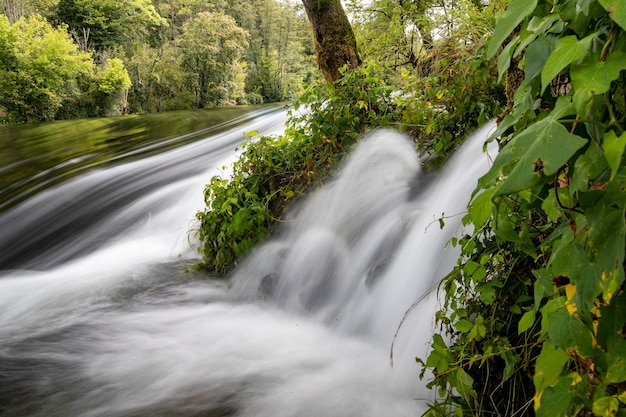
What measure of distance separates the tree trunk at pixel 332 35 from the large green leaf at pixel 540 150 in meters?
3.94

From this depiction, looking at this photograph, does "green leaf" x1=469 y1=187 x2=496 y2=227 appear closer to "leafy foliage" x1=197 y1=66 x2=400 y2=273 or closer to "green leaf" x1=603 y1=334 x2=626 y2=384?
"green leaf" x1=603 y1=334 x2=626 y2=384

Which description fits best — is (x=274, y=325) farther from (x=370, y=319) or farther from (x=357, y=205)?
(x=357, y=205)

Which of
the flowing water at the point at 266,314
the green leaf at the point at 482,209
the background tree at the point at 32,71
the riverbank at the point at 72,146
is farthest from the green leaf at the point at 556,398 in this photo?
the background tree at the point at 32,71

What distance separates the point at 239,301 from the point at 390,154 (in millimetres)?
1506

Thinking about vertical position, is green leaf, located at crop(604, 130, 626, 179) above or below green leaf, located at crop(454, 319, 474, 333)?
above

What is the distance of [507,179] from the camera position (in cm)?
69

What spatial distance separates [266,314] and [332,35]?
284 centimetres

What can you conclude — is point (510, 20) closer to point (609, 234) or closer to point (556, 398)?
point (609, 234)

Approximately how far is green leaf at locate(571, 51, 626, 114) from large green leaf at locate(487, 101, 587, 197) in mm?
38

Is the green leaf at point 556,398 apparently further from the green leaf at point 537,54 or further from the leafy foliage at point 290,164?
the leafy foliage at point 290,164

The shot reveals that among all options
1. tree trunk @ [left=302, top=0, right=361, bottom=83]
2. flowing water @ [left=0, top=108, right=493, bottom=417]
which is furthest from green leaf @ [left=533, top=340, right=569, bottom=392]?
tree trunk @ [left=302, top=0, right=361, bottom=83]

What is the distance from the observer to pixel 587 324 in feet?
2.50

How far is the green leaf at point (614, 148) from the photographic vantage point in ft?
1.98

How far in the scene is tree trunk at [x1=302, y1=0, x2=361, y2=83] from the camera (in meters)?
4.50
